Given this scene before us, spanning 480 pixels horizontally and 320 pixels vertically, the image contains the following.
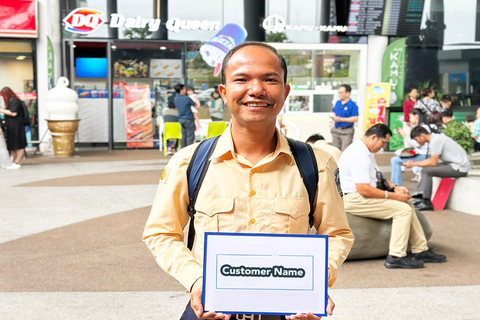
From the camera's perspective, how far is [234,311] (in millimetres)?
2035

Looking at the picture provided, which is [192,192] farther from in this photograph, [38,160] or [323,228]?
[38,160]

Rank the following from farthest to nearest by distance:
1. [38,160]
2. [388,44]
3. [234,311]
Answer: [388,44] < [38,160] < [234,311]

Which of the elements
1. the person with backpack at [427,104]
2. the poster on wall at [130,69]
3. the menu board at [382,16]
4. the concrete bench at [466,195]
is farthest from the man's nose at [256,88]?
the poster on wall at [130,69]

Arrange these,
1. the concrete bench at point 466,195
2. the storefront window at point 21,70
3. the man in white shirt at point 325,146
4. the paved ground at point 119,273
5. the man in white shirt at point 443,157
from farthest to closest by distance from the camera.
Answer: the storefront window at point 21,70 → the man in white shirt at point 443,157 → the concrete bench at point 466,195 → the man in white shirt at point 325,146 → the paved ground at point 119,273

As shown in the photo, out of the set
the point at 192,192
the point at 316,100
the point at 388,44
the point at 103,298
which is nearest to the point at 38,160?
the point at 316,100

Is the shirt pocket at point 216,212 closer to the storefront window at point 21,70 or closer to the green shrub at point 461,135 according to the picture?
the green shrub at point 461,135

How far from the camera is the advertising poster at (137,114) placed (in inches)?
785

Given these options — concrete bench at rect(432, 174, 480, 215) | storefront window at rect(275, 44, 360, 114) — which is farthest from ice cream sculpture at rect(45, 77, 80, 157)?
concrete bench at rect(432, 174, 480, 215)

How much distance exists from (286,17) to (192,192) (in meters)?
18.5

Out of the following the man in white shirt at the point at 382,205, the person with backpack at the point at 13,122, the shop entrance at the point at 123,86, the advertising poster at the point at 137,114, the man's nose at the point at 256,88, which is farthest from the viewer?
the advertising poster at the point at 137,114

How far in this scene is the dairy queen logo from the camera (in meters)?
19.3

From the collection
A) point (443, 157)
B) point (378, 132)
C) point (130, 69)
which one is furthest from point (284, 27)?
point (378, 132)

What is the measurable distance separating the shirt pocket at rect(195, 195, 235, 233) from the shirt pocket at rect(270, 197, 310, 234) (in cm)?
14

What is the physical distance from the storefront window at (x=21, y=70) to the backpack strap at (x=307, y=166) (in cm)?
1749
